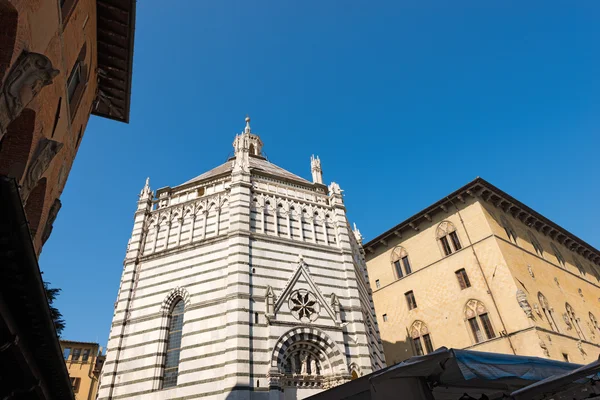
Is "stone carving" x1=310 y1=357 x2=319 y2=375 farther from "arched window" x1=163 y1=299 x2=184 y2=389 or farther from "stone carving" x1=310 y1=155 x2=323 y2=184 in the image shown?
"stone carving" x1=310 y1=155 x2=323 y2=184

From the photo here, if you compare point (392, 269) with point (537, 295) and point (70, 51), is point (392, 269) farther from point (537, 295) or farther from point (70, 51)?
point (70, 51)

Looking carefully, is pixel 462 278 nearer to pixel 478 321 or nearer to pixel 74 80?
pixel 478 321

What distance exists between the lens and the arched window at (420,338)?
86.9 feet

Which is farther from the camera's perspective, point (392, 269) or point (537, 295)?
point (392, 269)

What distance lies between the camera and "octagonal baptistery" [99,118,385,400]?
14.2m

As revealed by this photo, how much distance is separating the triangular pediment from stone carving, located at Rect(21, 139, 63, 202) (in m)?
10.0

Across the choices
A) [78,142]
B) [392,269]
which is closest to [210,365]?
[78,142]

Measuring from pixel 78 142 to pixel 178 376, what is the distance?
31.2 ft

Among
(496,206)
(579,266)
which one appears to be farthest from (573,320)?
(579,266)

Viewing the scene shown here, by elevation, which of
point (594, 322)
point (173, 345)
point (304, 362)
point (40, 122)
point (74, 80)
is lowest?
point (304, 362)

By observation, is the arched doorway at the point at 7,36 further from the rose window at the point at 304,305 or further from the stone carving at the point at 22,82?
the rose window at the point at 304,305

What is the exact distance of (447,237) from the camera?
91.8ft

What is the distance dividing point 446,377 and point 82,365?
48.4m

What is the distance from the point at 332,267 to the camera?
60.3 feet
